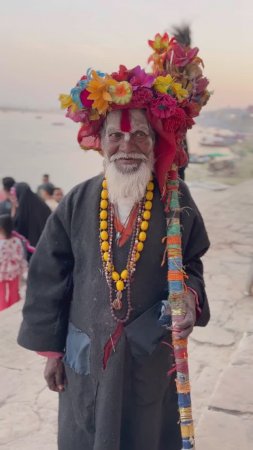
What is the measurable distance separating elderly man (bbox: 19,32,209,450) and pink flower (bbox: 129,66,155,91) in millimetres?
95

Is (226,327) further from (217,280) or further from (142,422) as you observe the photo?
(142,422)

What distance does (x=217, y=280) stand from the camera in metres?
5.39

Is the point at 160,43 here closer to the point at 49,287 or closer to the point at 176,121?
the point at 176,121

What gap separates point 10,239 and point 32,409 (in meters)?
2.42

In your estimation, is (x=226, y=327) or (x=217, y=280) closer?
(x=226, y=327)

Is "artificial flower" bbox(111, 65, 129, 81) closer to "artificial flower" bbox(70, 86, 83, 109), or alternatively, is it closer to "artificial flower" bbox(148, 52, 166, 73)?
"artificial flower" bbox(70, 86, 83, 109)

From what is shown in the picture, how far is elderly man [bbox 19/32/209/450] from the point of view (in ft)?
6.40

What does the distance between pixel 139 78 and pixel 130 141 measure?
21cm

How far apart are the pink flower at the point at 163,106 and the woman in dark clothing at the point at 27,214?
4525 mm

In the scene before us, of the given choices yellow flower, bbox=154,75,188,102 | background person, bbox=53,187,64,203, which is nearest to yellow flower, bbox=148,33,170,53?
yellow flower, bbox=154,75,188,102

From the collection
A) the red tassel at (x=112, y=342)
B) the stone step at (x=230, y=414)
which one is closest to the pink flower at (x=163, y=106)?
the red tassel at (x=112, y=342)

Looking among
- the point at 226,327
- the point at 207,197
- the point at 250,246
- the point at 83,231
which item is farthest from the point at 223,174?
the point at 83,231

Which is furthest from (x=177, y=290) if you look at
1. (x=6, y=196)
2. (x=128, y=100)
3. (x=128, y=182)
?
(x=6, y=196)

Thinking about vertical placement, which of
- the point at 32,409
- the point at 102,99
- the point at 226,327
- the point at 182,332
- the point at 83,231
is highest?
the point at 102,99
